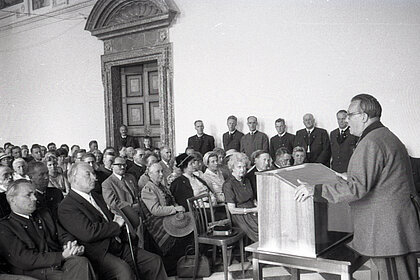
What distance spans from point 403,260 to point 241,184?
236cm

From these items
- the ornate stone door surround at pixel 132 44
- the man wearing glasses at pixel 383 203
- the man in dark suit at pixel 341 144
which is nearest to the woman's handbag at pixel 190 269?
the man wearing glasses at pixel 383 203

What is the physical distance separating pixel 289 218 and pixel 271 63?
6.56 meters

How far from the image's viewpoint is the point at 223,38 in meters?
9.22

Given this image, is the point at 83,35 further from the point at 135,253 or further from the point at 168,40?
the point at 135,253

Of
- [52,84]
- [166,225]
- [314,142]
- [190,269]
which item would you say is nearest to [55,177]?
[166,225]

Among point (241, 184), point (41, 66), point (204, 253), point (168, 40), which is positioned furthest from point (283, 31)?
point (41, 66)

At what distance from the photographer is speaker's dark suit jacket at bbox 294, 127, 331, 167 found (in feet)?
25.7

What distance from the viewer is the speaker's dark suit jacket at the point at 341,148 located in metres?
7.34

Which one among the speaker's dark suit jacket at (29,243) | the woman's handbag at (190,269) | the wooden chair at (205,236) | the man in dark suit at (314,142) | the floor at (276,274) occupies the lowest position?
the floor at (276,274)

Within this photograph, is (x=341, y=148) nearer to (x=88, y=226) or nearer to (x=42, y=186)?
(x=42, y=186)

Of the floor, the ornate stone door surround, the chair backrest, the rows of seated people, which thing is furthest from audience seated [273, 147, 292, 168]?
the ornate stone door surround

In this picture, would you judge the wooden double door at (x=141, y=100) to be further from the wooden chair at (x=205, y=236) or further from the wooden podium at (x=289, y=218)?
the wooden podium at (x=289, y=218)

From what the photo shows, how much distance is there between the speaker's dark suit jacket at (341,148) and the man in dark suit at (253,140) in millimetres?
1338

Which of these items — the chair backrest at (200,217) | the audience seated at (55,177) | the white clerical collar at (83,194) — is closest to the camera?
the white clerical collar at (83,194)
